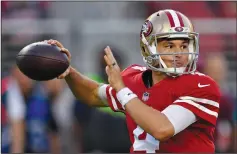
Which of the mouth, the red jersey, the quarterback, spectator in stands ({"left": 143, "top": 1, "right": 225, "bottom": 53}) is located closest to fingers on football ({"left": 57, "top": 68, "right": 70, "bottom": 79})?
the quarterback

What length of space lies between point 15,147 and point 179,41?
2.84 m

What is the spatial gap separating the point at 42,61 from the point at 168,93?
2.52 feet

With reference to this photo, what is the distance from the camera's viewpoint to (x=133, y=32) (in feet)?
29.6

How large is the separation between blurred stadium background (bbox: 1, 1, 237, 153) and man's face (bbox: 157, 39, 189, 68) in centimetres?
261

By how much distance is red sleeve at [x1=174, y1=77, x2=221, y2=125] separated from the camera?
394 centimetres

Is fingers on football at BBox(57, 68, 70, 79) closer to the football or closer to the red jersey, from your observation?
the football

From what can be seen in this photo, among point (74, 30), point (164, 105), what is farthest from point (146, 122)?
point (74, 30)

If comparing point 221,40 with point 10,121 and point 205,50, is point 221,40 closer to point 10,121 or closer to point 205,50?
point 205,50

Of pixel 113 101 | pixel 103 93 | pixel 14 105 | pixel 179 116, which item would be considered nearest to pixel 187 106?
pixel 179 116

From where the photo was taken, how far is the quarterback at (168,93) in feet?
12.6

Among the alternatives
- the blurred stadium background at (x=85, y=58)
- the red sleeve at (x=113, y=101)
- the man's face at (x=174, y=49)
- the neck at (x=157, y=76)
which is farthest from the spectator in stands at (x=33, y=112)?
the man's face at (x=174, y=49)

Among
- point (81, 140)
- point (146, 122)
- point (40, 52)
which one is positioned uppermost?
point (40, 52)

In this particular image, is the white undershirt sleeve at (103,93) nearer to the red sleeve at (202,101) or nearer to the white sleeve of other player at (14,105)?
the red sleeve at (202,101)

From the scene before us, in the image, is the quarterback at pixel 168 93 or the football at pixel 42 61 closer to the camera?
the quarterback at pixel 168 93
